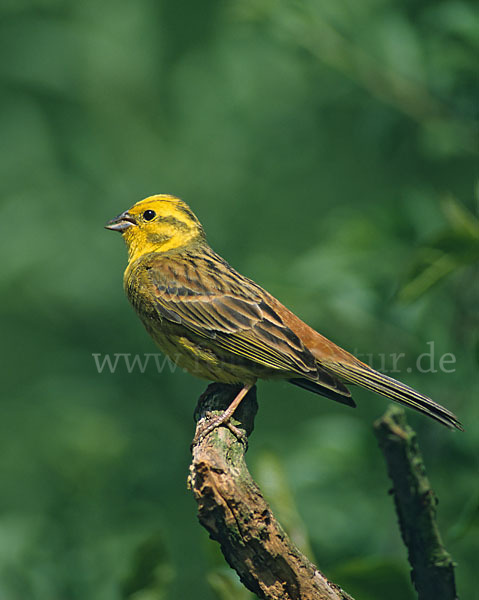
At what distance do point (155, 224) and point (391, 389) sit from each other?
6.77 feet

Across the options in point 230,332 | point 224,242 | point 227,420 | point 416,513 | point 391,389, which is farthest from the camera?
point 224,242

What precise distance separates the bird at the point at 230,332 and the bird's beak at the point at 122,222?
115 millimetres

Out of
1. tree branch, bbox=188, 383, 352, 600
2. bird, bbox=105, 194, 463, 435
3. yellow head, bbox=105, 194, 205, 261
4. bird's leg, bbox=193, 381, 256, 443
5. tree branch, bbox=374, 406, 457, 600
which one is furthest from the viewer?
yellow head, bbox=105, 194, 205, 261

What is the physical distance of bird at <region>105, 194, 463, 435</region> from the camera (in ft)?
14.5

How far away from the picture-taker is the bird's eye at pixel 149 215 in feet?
17.8

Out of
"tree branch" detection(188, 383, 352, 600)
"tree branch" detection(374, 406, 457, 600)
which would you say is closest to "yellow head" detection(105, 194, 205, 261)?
"tree branch" detection(374, 406, 457, 600)

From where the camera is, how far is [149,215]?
5.44 m

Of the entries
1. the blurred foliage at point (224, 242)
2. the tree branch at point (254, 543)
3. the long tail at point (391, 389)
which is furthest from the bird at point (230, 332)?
the tree branch at point (254, 543)

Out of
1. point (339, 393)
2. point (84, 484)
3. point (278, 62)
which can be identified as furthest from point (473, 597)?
point (278, 62)

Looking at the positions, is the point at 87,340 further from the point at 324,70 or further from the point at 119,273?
the point at 324,70

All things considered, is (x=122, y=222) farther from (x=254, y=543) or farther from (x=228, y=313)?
(x=254, y=543)

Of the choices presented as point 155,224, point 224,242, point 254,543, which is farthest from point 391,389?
point 224,242

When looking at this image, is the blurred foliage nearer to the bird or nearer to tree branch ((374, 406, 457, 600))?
tree branch ((374, 406, 457, 600))

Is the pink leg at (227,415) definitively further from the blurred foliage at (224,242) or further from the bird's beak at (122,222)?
the bird's beak at (122,222)
